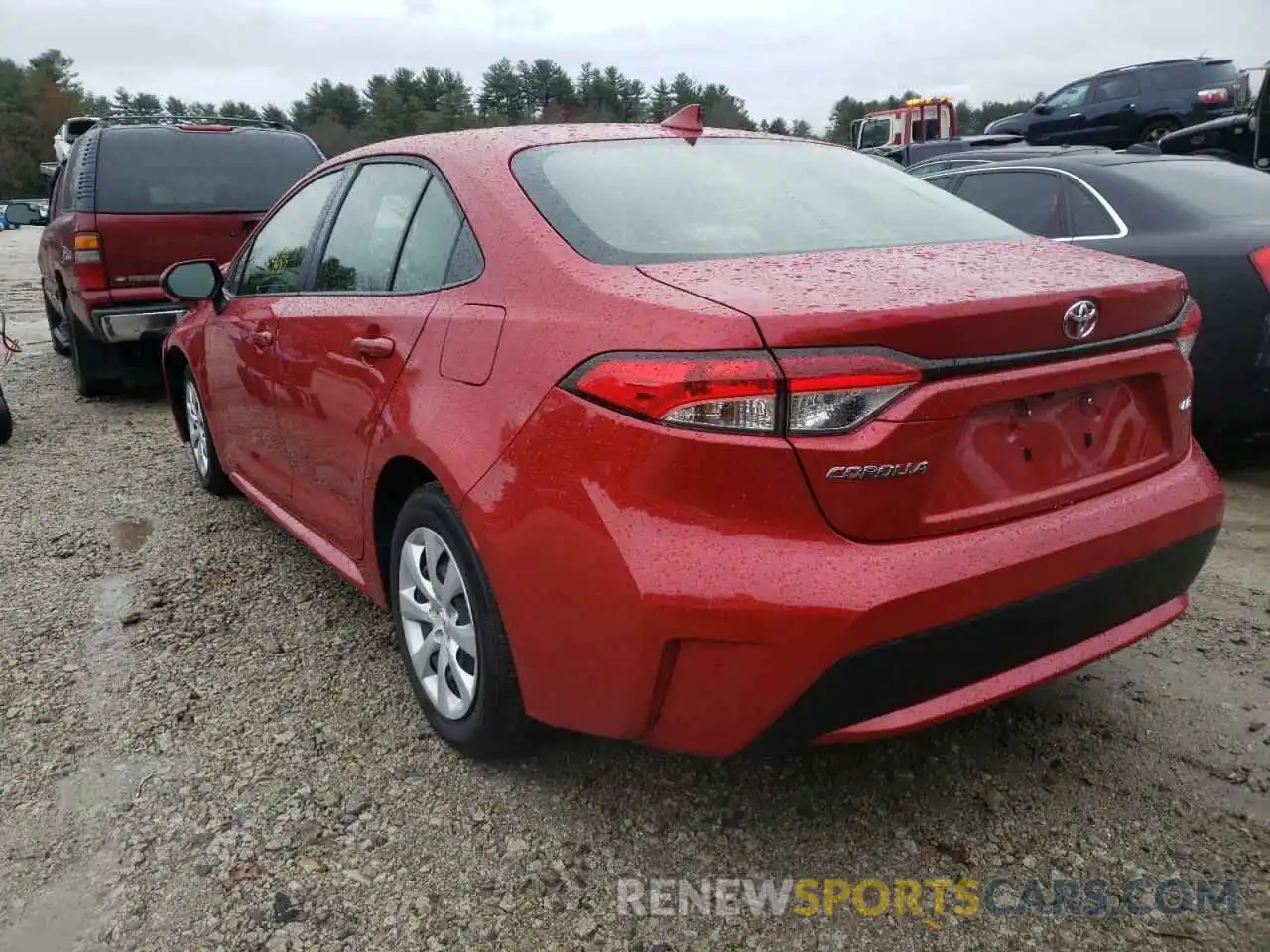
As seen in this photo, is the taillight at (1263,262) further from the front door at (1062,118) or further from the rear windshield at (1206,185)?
the front door at (1062,118)

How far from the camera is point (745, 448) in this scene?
180cm

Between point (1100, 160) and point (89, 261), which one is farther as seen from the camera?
point (89, 261)

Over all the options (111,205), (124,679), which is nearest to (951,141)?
(111,205)

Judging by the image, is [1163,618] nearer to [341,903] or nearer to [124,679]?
[341,903]

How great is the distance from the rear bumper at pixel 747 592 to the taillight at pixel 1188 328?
42cm

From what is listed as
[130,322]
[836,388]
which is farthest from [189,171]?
[836,388]

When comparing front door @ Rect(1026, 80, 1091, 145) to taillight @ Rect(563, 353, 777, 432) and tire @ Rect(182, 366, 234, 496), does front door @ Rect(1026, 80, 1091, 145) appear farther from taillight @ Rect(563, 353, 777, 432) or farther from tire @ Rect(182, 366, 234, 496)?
taillight @ Rect(563, 353, 777, 432)

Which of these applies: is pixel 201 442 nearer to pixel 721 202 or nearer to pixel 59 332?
pixel 721 202

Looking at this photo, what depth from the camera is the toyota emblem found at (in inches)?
78.2

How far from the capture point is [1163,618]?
92.9 inches

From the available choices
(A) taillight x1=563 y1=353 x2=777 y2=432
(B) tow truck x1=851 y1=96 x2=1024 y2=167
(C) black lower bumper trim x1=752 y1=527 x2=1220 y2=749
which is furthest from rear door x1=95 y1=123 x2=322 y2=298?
(B) tow truck x1=851 y1=96 x2=1024 y2=167

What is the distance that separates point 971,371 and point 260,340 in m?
2.46

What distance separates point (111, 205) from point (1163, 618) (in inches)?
259

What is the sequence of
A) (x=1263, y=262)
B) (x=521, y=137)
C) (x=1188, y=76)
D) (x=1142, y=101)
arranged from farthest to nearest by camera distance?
(x=1142, y=101), (x=1188, y=76), (x=1263, y=262), (x=521, y=137)
